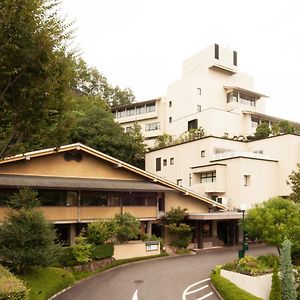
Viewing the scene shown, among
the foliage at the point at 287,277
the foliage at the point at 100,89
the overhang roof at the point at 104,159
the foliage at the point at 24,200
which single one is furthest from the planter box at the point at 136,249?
the foliage at the point at 100,89

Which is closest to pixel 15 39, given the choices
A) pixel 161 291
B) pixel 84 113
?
pixel 161 291

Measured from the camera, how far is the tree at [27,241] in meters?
19.4

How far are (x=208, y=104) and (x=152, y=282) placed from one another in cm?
4378

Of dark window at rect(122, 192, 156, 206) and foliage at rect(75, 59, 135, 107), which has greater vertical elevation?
foliage at rect(75, 59, 135, 107)

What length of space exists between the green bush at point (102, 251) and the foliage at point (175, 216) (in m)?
Result: 7.60

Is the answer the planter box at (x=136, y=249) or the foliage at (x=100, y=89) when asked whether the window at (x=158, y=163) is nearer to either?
the planter box at (x=136, y=249)

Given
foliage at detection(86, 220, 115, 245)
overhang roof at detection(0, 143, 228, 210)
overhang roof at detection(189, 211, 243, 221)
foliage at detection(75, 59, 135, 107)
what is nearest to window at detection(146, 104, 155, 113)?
foliage at detection(75, 59, 135, 107)

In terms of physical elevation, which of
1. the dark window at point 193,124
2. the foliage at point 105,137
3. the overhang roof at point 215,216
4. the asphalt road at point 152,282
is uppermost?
the dark window at point 193,124

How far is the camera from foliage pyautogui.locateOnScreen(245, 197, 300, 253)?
24906 mm

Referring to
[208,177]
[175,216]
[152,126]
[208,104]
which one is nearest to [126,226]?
[175,216]

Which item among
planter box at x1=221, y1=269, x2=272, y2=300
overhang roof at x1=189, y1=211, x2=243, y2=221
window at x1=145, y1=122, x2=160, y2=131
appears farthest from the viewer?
window at x1=145, y1=122, x2=160, y2=131

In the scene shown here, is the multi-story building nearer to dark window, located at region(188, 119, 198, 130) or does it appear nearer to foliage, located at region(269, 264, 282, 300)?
dark window, located at region(188, 119, 198, 130)

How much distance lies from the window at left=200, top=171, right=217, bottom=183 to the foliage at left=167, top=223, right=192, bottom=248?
397 inches

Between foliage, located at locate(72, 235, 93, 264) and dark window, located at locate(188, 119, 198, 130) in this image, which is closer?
foliage, located at locate(72, 235, 93, 264)
